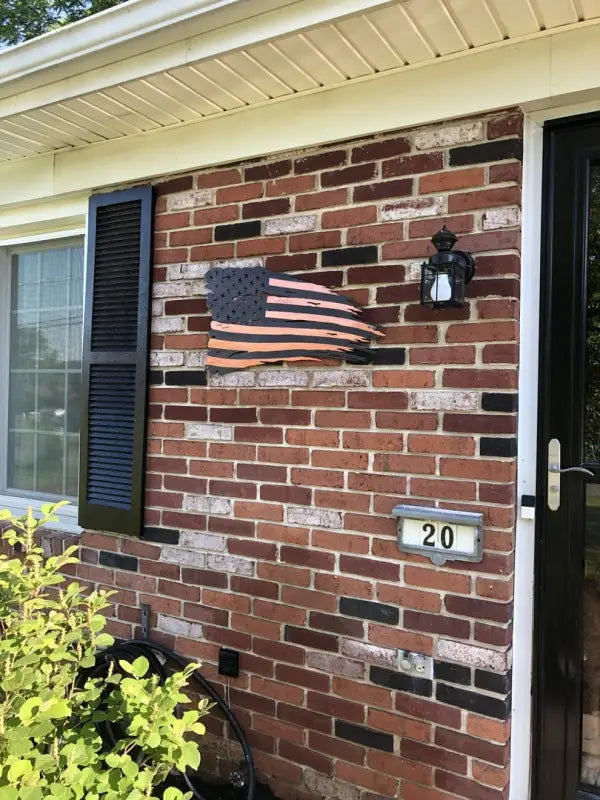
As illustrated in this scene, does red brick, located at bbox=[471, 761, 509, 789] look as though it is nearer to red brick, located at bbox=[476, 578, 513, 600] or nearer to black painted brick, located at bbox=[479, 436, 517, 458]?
red brick, located at bbox=[476, 578, 513, 600]

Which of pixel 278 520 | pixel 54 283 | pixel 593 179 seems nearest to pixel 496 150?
pixel 593 179

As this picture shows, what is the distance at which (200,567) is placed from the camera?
2.61m

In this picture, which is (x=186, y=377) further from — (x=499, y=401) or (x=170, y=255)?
(x=499, y=401)

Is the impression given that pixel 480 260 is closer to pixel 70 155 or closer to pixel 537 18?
pixel 537 18

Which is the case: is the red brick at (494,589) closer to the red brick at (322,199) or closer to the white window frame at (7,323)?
the red brick at (322,199)

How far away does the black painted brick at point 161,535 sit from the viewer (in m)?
2.69

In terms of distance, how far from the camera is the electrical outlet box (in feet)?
8.21

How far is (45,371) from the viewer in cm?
343

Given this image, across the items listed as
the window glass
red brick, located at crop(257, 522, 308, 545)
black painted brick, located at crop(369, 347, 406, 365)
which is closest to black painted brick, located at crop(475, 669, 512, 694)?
red brick, located at crop(257, 522, 308, 545)

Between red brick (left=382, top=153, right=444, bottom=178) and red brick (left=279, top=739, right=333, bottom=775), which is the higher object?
red brick (left=382, top=153, right=444, bottom=178)

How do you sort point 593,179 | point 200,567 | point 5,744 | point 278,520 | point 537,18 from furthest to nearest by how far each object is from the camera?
point 200,567, point 278,520, point 593,179, point 537,18, point 5,744

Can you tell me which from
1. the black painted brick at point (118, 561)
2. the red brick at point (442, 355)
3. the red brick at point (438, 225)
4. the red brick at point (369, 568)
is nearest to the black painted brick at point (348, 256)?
the red brick at point (438, 225)

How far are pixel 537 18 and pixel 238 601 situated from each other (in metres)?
2.26

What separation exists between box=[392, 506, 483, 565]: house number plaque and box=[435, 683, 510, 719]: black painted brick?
420mm
